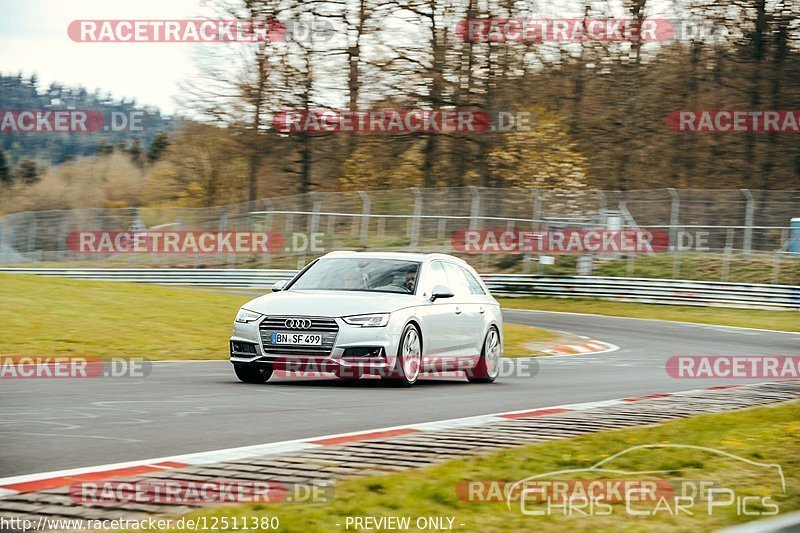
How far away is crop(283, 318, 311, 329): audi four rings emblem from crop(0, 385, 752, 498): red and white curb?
9.76 ft

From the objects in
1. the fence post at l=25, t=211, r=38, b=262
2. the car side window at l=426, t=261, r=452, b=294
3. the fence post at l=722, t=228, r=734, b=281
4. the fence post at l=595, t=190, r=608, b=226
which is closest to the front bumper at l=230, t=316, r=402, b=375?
the car side window at l=426, t=261, r=452, b=294

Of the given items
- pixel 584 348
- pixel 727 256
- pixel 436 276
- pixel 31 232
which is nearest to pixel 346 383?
pixel 436 276

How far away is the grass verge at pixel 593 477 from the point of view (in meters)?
5.32

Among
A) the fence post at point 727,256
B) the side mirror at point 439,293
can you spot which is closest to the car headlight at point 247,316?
the side mirror at point 439,293

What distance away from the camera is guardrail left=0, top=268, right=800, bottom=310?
113 ft

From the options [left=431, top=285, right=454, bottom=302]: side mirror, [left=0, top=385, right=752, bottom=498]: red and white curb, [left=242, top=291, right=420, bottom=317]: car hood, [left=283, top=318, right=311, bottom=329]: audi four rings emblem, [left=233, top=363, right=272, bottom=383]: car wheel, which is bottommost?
[left=233, top=363, right=272, bottom=383]: car wheel

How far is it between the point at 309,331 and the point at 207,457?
5365 millimetres

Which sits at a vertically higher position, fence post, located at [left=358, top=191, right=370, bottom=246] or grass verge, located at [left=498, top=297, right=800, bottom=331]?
fence post, located at [left=358, top=191, right=370, bottom=246]

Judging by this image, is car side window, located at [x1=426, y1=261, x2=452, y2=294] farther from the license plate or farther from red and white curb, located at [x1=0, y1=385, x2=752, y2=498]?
red and white curb, located at [x1=0, y1=385, x2=752, y2=498]

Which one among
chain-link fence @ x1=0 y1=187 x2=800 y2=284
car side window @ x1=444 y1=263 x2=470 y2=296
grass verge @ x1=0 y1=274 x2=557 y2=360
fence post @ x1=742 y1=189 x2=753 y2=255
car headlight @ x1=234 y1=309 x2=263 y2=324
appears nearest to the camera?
car headlight @ x1=234 y1=309 x2=263 y2=324

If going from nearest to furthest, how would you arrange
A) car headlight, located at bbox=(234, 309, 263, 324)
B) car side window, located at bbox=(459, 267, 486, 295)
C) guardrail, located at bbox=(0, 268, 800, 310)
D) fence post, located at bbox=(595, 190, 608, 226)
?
car headlight, located at bbox=(234, 309, 263, 324), car side window, located at bbox=(459, 267, 486, 295), guardrail, located at bbox=(0, 268, 800, 310), fence post, located at bbox=(595, 190, 608, 226)

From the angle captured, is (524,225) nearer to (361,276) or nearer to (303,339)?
(361,276)

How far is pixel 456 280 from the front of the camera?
1466 cm

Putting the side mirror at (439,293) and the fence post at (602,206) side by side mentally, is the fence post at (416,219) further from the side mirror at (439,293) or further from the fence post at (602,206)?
the side mirror at (439,293)
